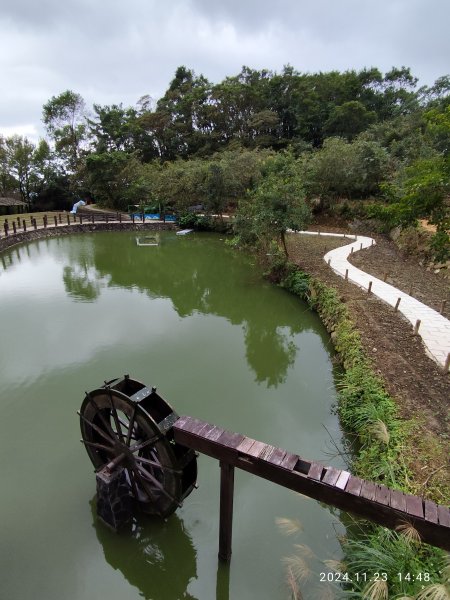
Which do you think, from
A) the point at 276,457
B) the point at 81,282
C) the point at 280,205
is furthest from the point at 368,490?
the point at 81,282

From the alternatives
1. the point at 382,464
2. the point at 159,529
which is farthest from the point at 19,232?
the point at 382,464

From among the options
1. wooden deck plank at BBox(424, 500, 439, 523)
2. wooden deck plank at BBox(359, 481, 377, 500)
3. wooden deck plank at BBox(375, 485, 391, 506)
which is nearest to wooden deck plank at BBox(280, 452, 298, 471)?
wooden deck plank at BBox(359, 481, 377, 500)

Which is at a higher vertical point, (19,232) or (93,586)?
(19,232)

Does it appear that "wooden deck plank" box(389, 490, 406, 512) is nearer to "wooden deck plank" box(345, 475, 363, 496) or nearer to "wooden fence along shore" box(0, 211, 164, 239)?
"wooden deck plank" box(345, 475, 363, 496)

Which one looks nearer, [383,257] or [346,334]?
[346,334]

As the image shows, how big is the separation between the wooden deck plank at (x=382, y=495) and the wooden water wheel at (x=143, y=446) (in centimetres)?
209

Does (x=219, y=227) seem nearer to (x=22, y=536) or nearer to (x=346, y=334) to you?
(x=346, y=334)

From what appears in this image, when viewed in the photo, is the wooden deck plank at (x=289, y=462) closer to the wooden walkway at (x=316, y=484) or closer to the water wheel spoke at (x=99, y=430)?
the wooden walkway at (x=316, y=484)

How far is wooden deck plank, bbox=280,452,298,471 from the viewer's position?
9.82ft

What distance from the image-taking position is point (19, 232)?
22.0 m

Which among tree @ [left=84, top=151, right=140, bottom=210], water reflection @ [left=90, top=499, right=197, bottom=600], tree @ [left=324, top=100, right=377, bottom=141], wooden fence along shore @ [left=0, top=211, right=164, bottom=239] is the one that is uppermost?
tree @ [left=324, top=100, right=377, bottom=141]

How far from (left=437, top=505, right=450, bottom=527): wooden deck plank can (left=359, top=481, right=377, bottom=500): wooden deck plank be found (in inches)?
17.8

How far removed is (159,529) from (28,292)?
10818 millimetres

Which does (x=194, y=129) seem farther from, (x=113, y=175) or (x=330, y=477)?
(x=330, y=477)
